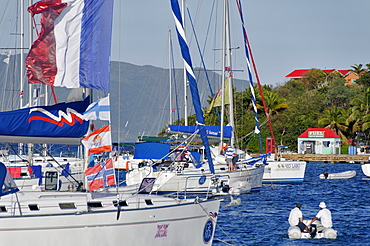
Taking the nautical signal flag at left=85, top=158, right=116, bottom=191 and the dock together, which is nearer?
the nautical signal flag at left=85, top=158, right=116, bottom=191

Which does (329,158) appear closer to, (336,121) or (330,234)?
(336,121)

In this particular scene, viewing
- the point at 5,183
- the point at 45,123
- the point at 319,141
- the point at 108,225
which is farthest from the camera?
the point at 319,141

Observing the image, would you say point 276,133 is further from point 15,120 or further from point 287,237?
point 15,120

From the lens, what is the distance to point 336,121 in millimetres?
89375

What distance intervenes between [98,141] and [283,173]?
30.7 metres

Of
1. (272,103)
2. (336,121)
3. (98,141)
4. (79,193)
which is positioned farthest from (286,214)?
(272,103)

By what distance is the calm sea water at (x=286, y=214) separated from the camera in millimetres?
22281

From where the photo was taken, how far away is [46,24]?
15836 millimetres

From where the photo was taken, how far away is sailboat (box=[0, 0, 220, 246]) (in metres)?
14.9

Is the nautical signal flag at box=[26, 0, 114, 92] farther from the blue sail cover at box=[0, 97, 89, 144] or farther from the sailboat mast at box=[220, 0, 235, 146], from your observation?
the sailboat mast at box=[220, 0, 235, 146]

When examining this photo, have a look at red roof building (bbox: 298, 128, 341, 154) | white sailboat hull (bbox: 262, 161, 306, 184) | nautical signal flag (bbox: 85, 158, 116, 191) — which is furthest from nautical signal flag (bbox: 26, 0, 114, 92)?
red roof building (bbox: 298, 128, 341, 154)

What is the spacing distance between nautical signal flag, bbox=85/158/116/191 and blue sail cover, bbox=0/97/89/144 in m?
0.89

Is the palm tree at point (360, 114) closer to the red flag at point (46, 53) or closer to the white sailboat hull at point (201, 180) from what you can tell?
the white sailboat hull at point (201, 180)

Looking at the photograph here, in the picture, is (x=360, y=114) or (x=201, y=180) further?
(x=360, y=114)
